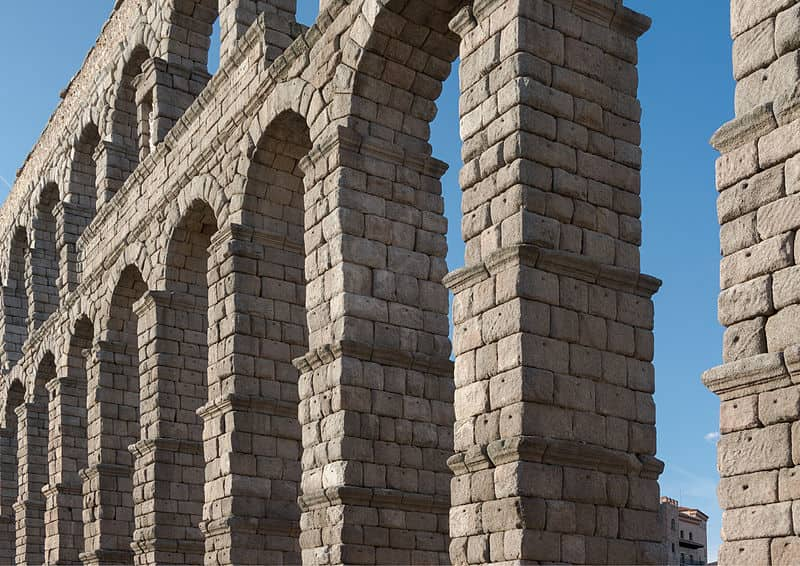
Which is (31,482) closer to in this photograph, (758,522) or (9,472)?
(9,472)

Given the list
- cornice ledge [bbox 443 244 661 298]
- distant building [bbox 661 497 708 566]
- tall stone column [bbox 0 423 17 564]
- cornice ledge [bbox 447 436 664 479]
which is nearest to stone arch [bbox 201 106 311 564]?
cornice ledge [bbox 443 244 661 298]

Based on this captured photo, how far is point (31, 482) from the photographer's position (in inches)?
949

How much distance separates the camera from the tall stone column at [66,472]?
2083 centimetres

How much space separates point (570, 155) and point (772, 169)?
2.83 m

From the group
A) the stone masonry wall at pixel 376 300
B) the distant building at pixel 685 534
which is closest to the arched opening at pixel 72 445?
the stone masonry wall at pixel 376 300

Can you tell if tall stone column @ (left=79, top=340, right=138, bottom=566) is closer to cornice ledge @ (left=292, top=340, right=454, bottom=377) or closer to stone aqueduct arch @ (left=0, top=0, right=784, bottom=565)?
stone aqueduct arch @ (left=0, top=0, right=784, bottom=565)

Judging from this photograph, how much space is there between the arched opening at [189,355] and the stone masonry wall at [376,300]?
0.03 m

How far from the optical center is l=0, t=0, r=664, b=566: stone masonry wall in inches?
357

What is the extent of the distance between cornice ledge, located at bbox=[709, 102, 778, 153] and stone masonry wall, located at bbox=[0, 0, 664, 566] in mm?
2181

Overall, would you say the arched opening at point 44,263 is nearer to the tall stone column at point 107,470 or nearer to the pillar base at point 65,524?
the pillar base at point 65,524

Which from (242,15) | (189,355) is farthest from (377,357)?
(242,15)

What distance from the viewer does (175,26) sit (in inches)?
738

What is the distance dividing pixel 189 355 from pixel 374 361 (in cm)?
575

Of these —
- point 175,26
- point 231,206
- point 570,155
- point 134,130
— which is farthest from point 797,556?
point 134,130
